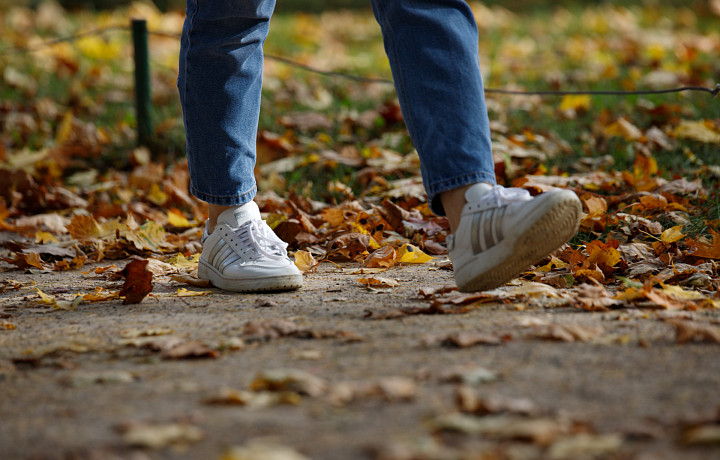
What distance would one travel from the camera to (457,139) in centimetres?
175

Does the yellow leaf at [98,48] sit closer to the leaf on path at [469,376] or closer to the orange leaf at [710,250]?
the orange leaf at [710,250]

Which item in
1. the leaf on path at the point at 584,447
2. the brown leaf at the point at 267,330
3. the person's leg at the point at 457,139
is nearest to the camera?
the leaf on path at the point at 584,447

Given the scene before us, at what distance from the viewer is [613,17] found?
784 cm

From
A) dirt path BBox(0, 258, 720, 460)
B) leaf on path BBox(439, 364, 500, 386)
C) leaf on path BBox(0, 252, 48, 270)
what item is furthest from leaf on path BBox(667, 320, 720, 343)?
leaf on path BBox(0, 252, 48, 270)

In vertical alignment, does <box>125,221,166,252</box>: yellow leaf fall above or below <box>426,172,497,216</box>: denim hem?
below

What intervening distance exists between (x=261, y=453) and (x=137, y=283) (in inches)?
44.3

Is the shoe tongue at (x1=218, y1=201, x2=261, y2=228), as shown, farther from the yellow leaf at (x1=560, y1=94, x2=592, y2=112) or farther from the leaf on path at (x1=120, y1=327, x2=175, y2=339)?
the yellow leaf at (x1=560, y1=94, x2=592, y2=112)

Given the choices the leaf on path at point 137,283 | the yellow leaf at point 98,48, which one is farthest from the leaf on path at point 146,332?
the yellow leaf at point 98,48

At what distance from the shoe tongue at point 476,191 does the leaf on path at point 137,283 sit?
2.87 ft

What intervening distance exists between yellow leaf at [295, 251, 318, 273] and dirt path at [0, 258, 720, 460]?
529 millimetres

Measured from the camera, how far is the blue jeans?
1.76 m

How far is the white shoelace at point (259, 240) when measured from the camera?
6.89 feet

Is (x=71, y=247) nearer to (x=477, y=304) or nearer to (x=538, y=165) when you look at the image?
(x=477, y=304)

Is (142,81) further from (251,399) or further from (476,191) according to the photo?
(251,399)
